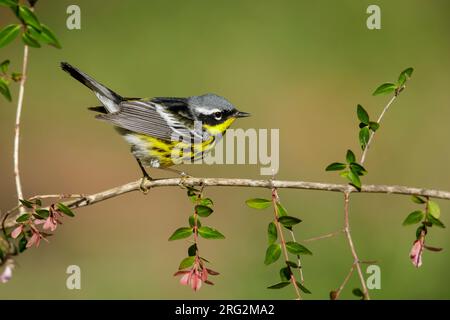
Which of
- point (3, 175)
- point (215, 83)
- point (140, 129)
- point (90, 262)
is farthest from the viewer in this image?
point (215, 83)

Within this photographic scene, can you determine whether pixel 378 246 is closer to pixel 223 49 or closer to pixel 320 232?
pixel 320 232

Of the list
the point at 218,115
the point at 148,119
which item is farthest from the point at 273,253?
the point at 148,119

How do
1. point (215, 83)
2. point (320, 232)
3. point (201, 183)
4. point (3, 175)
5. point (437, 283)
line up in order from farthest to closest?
point (215, 83), point (3, 175), point (320, 232), point (437, 283), point (201, 183)

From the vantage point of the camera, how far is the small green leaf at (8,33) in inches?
98.4

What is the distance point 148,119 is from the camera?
436 cm

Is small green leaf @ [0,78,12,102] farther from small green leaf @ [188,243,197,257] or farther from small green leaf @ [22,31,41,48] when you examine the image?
small green leaf @ [188,243,197,257]

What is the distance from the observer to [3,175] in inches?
315

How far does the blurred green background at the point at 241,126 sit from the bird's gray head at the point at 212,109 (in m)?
2.09

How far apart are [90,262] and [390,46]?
205 inches

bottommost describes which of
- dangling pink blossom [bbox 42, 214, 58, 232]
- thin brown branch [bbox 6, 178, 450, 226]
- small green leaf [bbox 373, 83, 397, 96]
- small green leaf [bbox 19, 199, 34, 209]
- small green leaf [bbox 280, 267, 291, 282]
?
small green leaf [bbox 280, 267, 291, 282]

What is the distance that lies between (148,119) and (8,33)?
6.22 ft

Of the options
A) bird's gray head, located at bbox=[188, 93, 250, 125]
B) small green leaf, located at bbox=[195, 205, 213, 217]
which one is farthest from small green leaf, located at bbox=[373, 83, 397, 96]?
bird's gray head, located at bbox=[188, 93, 250, 125]

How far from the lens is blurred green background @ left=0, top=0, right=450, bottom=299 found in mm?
6191

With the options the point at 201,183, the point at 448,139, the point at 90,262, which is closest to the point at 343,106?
the point at 448,139
